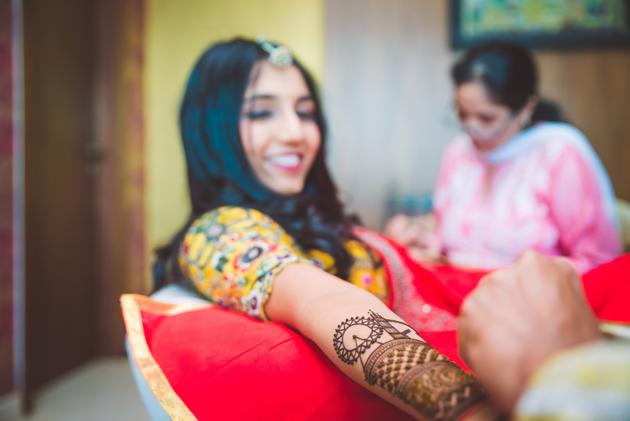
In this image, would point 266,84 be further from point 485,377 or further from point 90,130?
point 90,130

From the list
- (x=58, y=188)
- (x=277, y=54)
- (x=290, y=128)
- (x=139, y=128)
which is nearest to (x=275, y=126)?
(x=290, y=128)

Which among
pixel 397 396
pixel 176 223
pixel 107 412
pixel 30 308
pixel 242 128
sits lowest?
pixel 107 412

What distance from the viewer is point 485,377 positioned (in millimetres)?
390

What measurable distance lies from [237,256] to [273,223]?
0.16m

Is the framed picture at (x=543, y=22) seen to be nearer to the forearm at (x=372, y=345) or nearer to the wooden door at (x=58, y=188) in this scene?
the wooden door at (x=58, y=188)

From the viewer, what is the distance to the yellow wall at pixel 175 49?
105 inches

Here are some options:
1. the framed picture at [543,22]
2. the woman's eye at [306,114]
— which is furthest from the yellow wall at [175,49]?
the woman's eye at [306,114]

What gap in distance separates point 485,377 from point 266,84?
2.55ft

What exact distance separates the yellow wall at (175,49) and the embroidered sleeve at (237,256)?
1.89 m

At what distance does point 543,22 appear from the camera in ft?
7.80

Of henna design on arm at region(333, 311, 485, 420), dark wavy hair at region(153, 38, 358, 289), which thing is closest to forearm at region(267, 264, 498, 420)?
henna design on arm at region(333, 311, 485, 420)

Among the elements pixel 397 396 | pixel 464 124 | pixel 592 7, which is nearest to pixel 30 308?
pixel 464 124

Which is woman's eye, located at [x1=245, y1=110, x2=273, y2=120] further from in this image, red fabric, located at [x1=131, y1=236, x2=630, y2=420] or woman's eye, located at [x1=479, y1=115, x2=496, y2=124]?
woman's eye, located at [x1=479, y1=115, x2=496, y2=124]

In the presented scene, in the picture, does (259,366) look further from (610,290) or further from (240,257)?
(610,290)
